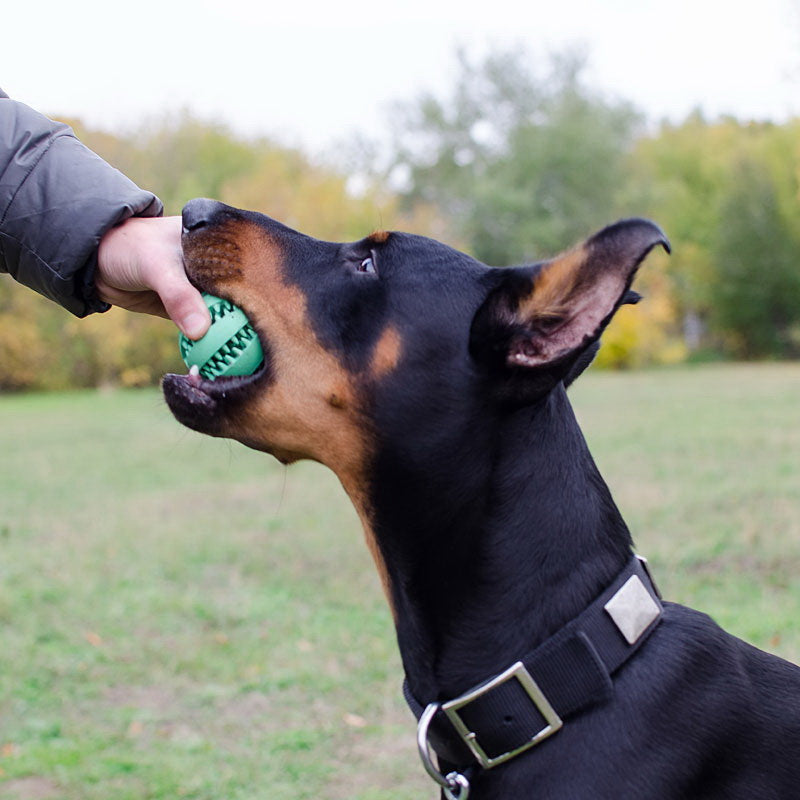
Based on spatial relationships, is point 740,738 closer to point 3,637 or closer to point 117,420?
point 3,637

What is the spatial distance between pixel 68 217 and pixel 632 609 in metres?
2.15

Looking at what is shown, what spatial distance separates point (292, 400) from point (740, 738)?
4.90 feet

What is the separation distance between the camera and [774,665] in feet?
8.63

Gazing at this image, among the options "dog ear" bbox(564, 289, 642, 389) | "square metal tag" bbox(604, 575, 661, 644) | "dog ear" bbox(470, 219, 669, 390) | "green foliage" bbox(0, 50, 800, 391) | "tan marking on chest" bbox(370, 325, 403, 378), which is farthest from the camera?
"green foliage" bbox(0, 50, 800, 391)

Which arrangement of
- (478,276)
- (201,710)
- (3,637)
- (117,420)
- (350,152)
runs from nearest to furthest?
(478,276)
(201,710)
(3,637)
(117,420)
(350,152)

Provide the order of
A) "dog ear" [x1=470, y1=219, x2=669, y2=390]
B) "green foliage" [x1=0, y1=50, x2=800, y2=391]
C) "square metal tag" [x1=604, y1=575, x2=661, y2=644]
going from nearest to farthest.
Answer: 1. "dog ear" [x1=470, y1=219, x2=669, y2=390]
2. "square metal tag" [x1=604, y1=575, x2=661, y2=644]
3. "green foliage" [x1=0, y1=50, x2=800, y2=391]

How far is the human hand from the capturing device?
3004 mm

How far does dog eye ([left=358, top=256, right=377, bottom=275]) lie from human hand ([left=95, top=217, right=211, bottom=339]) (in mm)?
491

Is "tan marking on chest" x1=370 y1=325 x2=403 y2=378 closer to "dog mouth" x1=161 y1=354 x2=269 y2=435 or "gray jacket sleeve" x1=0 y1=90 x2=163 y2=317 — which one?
"dog mouth" x1=161 y1=354 x2=269 y2=435

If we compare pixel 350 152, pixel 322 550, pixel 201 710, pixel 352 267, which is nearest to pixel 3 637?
pixel 201 710

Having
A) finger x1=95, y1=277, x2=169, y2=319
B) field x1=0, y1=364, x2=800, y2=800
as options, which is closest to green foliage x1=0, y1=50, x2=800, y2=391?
field x1=0, y1=364, x2=800, y2=800

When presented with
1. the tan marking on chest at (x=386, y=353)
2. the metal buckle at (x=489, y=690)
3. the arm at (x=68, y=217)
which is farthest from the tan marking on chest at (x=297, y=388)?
the metal buckle at (x=489, y=690)

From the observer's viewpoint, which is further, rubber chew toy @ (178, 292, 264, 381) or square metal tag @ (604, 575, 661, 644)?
rubber chew toy @ (178, 292, 264, 381)

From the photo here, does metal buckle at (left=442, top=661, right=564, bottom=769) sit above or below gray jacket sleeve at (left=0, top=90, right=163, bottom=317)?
below
